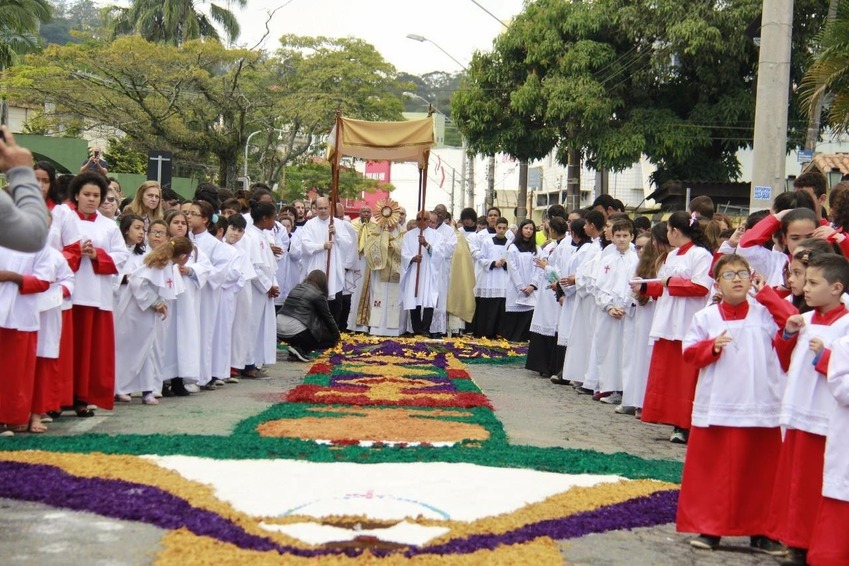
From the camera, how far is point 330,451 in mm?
Answer: 8383

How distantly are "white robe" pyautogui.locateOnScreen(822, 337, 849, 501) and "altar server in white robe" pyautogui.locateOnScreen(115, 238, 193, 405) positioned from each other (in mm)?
6692

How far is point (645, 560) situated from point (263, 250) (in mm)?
8845

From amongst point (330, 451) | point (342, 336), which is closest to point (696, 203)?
point (330, 451)

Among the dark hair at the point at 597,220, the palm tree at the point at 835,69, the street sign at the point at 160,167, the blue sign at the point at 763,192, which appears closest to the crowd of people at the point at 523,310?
the dark hair at the point at 597,220

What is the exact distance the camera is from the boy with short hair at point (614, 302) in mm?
12680

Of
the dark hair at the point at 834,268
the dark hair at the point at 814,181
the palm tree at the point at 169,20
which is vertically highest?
the palm tree at the point at 169,20

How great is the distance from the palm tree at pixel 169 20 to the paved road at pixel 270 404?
4255 centimetres

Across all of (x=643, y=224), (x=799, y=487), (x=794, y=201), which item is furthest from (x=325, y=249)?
(x=799, y=487)

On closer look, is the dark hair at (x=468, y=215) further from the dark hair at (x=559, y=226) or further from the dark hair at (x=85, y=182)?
the dark hair at (x=85, y=182)

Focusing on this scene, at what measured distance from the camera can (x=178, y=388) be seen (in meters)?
11.9

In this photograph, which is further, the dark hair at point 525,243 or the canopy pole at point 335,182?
the dark hair at point 525,243

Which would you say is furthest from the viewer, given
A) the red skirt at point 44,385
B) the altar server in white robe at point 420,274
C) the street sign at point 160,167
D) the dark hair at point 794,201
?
the altar server in white robe at point 420,274

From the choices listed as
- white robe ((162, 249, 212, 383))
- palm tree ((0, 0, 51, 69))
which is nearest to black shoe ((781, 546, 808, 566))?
white robe ((162, 249, 212, 383))

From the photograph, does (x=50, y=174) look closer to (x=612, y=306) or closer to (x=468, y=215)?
(x=612, y=306)
